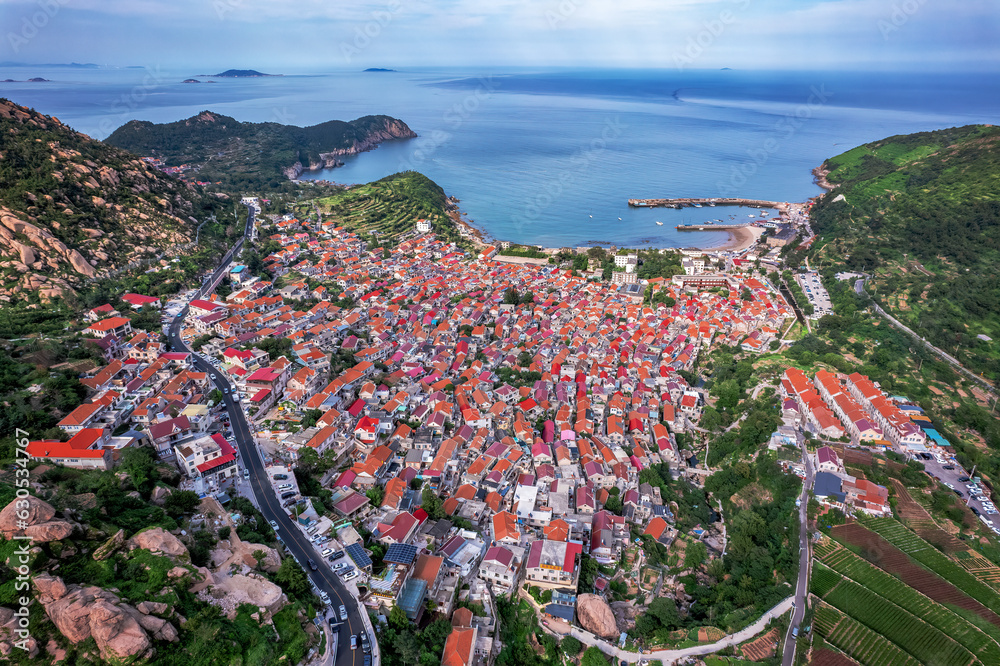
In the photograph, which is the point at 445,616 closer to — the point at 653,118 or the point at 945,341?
the point at 945,341

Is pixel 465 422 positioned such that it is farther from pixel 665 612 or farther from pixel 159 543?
pixel 159 543

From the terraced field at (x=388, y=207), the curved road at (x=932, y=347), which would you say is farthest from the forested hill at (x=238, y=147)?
the curved road at (x=932, y=347)

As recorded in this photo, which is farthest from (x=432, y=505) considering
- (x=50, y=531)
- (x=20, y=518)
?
(x=20, y=518)

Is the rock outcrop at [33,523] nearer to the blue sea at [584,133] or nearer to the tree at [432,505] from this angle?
the tree at [432,505]

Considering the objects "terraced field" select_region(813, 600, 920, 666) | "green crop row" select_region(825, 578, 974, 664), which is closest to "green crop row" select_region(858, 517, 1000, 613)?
"green crop row" select_region(825, 578, 974, 664)

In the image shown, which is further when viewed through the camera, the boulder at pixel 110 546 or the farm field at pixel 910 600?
the farm field at pixel 910 600
